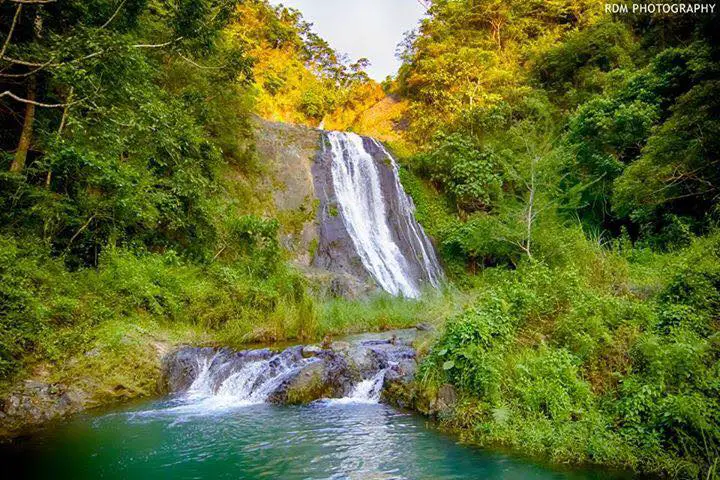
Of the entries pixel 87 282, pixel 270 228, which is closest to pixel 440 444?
pixel 87 282

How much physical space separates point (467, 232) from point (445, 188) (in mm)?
3839

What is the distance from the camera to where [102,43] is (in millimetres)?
6086

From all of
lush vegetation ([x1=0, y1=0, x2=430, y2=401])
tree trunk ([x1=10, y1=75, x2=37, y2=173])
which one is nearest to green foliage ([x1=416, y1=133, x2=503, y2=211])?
lush vegetation ([x1=0, y1=0, x2=430, y2=401])

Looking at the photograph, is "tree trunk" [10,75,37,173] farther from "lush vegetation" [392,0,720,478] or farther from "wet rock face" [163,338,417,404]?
"lush vegetation" [392,0,720,478]

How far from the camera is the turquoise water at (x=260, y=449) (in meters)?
3.88

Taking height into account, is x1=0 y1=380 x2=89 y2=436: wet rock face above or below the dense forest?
below

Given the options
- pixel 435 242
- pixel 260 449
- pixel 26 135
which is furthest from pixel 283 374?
pixel 435 242

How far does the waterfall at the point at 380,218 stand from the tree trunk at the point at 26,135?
999 centimetres

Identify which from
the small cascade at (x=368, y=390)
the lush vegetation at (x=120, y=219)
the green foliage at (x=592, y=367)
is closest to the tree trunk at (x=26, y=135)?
the lush vegetation at (x=120, y=219)

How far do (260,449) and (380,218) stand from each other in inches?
525

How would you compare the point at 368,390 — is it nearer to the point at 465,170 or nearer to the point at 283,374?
the point at 283,374

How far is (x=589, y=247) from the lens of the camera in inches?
299

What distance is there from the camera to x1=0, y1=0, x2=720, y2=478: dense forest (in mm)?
4371

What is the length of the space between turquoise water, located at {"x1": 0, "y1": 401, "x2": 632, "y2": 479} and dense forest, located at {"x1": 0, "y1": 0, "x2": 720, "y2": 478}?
47 centimetres
